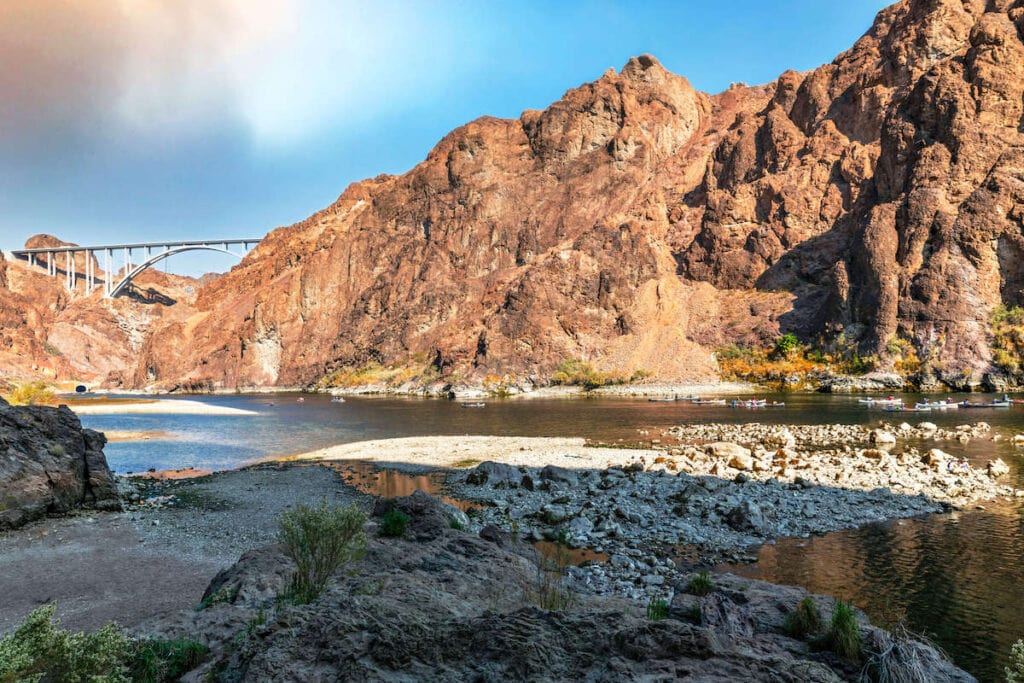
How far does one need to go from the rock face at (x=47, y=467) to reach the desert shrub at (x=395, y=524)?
1148 cm

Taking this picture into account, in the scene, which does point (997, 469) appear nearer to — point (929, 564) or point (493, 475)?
point (929, 564)

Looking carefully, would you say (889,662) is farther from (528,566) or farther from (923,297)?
(923,297)

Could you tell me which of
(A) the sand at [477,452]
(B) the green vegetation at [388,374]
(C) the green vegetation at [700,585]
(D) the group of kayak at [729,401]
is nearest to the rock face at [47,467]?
(A) the sand at [477,452]

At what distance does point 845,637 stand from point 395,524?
306 inches

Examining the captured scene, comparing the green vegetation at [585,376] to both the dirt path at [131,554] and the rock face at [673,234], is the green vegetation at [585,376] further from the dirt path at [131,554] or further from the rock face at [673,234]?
the dirt path at [131,554]

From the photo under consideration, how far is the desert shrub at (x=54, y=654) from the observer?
4438mm

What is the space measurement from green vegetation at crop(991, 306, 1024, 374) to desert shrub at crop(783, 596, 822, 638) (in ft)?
275

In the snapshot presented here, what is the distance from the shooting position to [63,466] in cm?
1675

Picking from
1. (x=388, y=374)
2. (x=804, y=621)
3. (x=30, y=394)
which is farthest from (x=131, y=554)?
(x=388, y=374)

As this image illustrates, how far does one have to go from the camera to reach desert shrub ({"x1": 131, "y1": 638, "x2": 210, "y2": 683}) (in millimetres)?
5449

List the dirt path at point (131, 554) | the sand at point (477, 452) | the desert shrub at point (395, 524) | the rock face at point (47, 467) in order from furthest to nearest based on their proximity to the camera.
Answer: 1. the sand at point (477, 452)
2. the rock face at point (47, 467)
3. the desert shrub at point (395, 524)
4. the dirt path at point (131, 554)

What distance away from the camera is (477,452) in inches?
1259

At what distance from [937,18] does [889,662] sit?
485 ft

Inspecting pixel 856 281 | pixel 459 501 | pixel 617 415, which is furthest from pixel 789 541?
pixel 856 281
